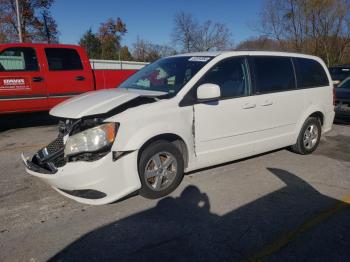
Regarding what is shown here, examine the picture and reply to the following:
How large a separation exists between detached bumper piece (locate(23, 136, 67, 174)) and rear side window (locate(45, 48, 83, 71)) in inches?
178

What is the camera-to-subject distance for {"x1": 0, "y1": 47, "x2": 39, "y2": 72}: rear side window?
298 inches

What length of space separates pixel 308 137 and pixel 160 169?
3.21 metres

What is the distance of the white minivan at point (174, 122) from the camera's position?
3594mm

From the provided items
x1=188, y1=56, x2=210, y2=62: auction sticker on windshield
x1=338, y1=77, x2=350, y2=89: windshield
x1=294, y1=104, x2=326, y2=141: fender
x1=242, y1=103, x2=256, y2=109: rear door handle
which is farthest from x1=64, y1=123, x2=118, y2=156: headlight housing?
x1=338, y1=77, x2=350, y2=89: windshield

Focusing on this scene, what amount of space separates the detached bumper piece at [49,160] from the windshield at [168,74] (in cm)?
148

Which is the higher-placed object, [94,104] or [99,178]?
[94,104]

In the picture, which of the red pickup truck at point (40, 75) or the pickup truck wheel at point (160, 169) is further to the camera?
the red pickup truck at point (40, 75)

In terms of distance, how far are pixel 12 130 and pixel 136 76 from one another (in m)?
4.63

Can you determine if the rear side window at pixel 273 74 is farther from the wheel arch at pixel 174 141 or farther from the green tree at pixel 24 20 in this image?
the green tree at pixel 24 20

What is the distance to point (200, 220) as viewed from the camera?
3553 mm

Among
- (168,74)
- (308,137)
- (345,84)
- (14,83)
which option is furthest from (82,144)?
(345,84)

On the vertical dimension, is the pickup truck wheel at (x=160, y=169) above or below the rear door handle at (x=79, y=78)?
below

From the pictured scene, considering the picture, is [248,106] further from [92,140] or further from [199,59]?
[92,140]

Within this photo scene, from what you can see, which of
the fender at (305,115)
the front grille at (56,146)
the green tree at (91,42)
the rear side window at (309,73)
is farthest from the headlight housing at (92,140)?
the green tree at (91,42)
